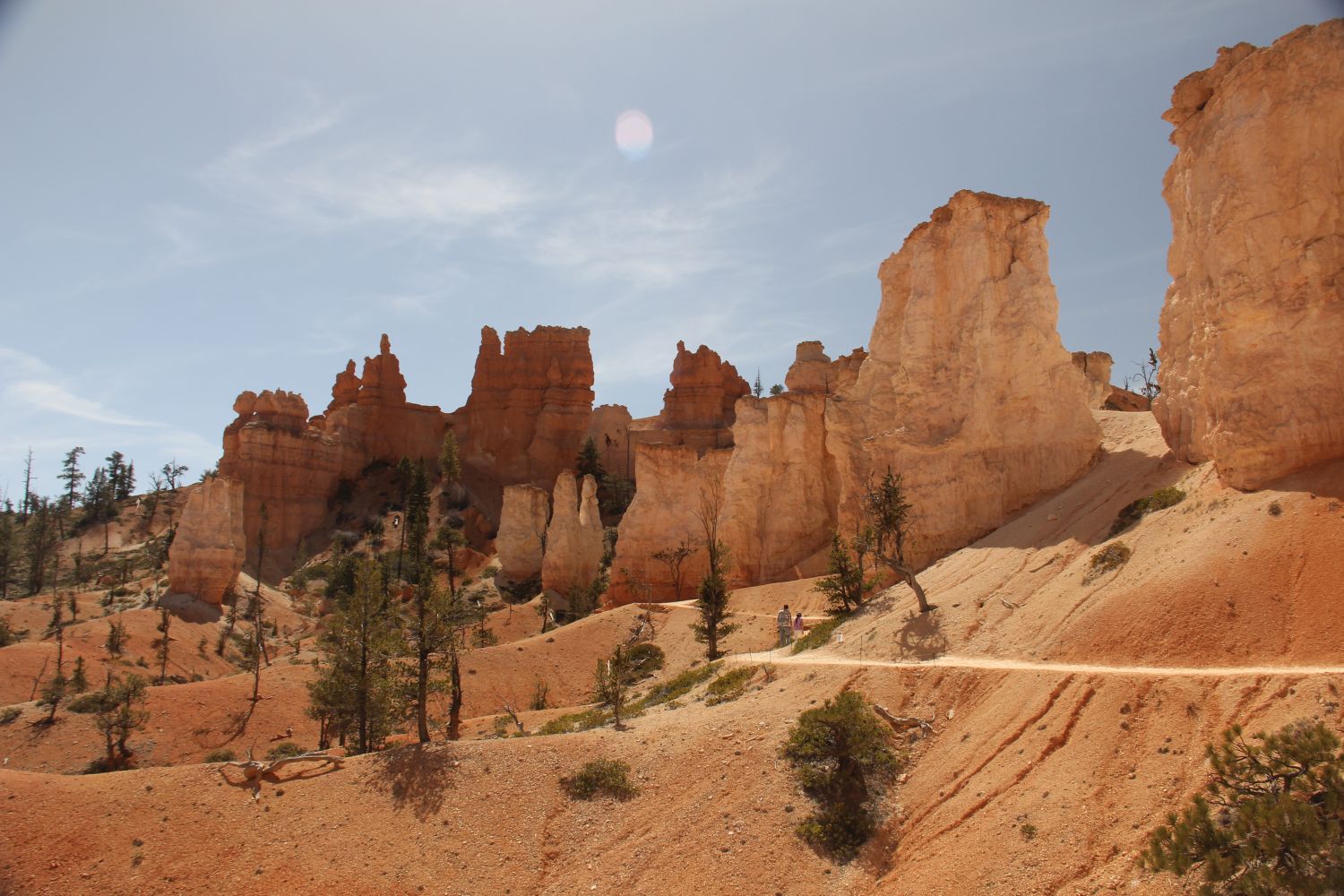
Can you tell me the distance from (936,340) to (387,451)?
6693 centimetres

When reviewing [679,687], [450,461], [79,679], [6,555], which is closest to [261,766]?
[679,687]

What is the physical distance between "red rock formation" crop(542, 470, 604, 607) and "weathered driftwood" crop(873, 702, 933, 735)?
3716 centimetres

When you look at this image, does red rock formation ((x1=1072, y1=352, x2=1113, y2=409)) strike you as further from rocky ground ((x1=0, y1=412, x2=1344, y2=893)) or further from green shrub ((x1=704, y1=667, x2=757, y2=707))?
green shrub ((x1=704, y1=667, x2=757, y2=707))

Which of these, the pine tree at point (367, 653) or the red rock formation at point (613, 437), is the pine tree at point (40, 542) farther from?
the pine tree at point (367, 653)

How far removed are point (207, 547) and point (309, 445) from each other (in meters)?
28.1

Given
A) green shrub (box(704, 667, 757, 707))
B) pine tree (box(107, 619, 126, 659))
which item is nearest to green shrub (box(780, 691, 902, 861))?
green shrub (box(704, 667, 757, 707))

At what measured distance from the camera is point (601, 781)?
17.9 m

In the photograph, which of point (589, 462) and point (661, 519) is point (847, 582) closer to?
point (661, 519)

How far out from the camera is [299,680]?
→ 36.8 metres

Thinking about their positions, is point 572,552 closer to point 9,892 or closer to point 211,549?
point 211,549

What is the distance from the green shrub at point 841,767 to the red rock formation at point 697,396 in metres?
67.5

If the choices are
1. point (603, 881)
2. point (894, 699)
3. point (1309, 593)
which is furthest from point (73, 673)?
point (1309, 593)

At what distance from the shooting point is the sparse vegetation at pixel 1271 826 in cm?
812

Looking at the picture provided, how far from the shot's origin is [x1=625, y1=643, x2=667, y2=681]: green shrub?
34.0 m
